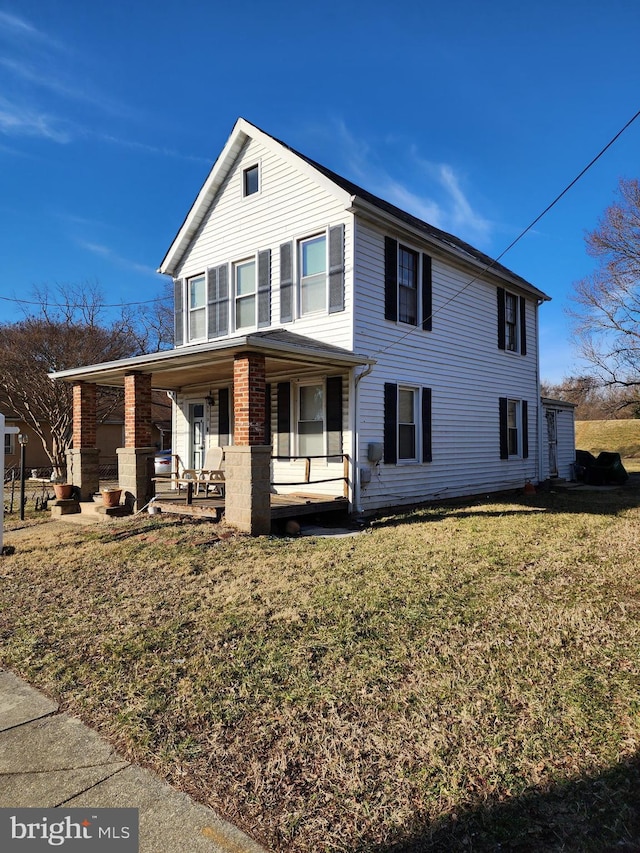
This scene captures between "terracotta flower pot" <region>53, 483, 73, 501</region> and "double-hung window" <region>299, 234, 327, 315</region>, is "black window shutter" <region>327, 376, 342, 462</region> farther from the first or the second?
"terracotta flower pot" <region>53, 483, 73, 501</region>

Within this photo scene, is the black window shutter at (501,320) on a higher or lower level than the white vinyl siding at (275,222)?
lower

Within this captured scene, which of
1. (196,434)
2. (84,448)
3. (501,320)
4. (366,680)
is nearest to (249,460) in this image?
(366,680)

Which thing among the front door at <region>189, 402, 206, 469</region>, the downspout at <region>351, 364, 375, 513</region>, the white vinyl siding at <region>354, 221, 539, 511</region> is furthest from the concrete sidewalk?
the front door at <region>189, 402, 206, 469</region>

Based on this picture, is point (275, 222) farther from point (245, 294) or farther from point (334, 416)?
point (334, 416)

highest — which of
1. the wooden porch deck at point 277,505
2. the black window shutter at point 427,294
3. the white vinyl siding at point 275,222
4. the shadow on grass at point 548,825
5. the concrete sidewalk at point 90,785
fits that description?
the white vinyl siding at point 275,222

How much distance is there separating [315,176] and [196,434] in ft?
23.5

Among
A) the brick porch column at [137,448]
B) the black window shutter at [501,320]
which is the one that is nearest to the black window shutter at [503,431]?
the black window shutter at [501,320]

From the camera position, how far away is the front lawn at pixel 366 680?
2.38 m

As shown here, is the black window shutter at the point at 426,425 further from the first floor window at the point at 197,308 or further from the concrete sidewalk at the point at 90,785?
the concrete sidewalk at the point at 90,785

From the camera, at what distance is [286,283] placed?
11.3 m

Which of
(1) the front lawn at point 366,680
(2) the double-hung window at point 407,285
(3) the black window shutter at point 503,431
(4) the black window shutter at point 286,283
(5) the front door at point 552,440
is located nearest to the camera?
(1) the front lawn at point 366,680

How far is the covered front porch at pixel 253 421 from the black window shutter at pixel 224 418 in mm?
26

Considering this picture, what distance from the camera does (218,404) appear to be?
13.4m

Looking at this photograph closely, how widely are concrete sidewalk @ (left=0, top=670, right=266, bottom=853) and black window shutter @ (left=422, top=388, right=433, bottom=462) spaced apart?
943 centimetres
